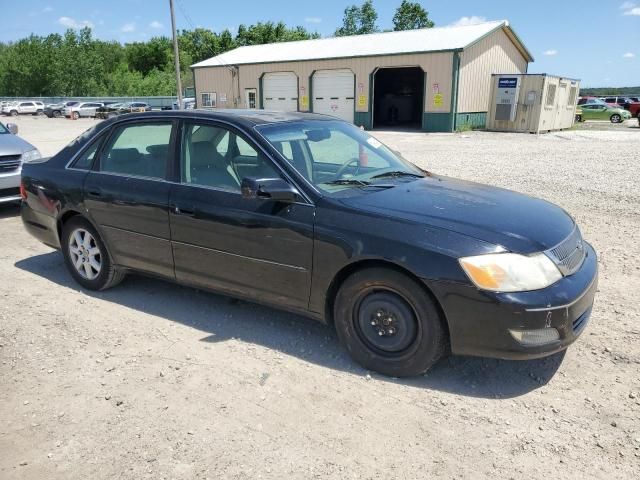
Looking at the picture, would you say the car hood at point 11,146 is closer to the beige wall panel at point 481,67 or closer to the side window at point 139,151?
the side window at point 139,151

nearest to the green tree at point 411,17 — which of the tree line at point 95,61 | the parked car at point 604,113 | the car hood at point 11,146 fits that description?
the tree line at point 95,61

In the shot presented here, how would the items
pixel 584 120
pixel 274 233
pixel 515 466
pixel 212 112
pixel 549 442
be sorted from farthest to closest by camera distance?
pixel 584 120 < pixel 212 112 < pixel 274 233 < pixel 549 442 < pixel 515 466

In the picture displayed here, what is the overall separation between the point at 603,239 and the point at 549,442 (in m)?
4.31

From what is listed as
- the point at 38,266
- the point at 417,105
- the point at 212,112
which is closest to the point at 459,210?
the point at 212,112

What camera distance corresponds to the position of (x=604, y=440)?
9.14 feet

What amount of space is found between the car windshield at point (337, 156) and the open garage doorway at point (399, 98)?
29.9 metres

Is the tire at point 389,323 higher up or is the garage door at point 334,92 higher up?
the garage door at point 334,92

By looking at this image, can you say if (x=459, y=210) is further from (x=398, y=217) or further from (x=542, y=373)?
(x=542, y=373)

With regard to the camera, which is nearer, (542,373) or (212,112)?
(542,373)

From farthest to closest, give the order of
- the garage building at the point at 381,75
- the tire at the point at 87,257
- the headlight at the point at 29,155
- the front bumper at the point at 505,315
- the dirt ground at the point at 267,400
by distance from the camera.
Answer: the garage building at the point at 381,75
the headlight at the point at 29,155
the tire at the point at 87,257
the front bumper at the point at 505,315
the dirt ground at the point at 267,400

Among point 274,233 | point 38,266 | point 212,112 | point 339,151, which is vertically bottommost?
point 38,266

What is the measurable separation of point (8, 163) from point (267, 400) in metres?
6.63

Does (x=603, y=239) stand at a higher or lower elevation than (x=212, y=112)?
lower

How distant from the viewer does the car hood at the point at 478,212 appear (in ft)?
10.3
